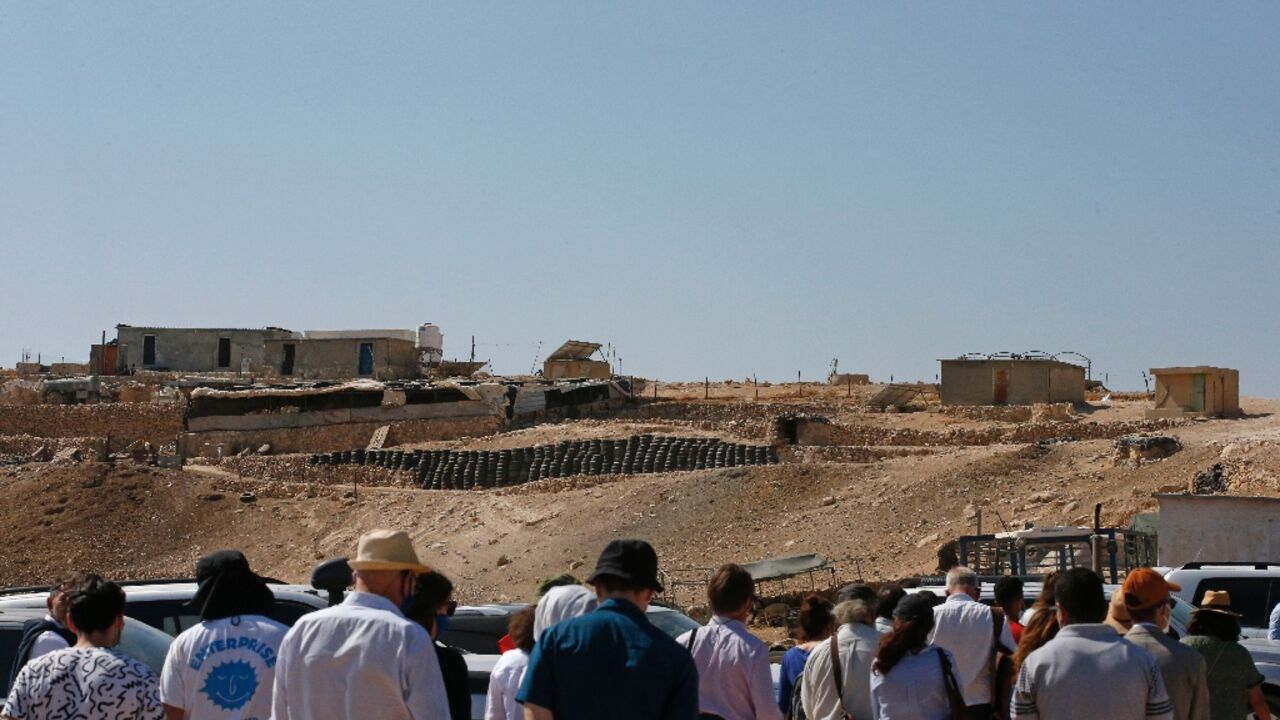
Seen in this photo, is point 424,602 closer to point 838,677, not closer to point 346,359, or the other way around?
point 838,677

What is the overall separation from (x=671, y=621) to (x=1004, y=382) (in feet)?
127

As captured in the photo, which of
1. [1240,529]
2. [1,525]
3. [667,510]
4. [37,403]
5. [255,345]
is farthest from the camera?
[255,345]

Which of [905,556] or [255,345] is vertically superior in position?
[255,345]

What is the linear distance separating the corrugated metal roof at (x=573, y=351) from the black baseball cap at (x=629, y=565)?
5825 centimetres

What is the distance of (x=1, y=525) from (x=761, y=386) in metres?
35.0

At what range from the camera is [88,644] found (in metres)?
6.21

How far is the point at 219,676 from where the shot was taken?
5953mm

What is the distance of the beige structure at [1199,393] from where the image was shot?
4169cm

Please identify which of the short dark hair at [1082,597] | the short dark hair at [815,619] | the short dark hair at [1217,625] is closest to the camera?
the short dark hair at [1082,597]

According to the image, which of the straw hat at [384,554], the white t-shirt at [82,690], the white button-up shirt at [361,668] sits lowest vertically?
the white t-shirt at [82,690]

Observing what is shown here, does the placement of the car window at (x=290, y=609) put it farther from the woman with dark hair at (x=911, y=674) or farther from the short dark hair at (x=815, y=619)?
the woman with dark hair at (x=911, y=674)

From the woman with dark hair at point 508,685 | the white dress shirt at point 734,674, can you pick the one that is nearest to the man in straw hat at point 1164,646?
the white dress shirt at point 734,674

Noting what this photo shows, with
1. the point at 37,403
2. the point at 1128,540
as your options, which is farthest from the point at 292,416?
the point at 1128,540

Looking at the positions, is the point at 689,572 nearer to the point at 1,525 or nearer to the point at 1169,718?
the point at 1,525
